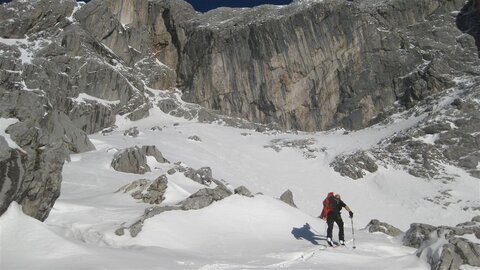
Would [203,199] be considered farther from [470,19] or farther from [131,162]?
[470,19]

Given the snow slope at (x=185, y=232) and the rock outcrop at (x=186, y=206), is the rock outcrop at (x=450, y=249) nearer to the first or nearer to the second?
the snow slope at (x=185, y=232)

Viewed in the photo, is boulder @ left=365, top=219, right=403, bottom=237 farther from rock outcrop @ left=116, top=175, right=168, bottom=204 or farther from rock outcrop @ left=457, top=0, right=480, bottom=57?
rock outcrop @ left=457, top=0, right=480, bottom=57

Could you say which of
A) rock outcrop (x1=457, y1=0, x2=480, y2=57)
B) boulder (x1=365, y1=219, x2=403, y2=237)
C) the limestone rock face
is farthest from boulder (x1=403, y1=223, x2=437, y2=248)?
rock outcrop (x1=457, y1=0, x2=480, y2=57)

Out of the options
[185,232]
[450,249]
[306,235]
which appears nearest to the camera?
[450,249]

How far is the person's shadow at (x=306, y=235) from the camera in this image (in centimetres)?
1511

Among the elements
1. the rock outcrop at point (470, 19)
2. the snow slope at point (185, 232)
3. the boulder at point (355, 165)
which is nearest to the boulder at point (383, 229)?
the snow slope at point (185, 232)

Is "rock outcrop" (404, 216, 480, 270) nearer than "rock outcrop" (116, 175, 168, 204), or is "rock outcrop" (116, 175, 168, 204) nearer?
"rock outcrop" (404, 216, 480, 270)

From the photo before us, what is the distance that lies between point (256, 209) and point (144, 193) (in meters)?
5.58

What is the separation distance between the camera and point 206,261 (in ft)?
35.4

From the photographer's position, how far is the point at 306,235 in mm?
15578

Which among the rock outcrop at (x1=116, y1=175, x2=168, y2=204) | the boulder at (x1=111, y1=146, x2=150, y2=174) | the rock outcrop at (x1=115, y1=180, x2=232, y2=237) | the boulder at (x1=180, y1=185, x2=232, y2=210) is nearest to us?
the rock outcrop at (x1=115, y1=180, x2=232, y2=237)

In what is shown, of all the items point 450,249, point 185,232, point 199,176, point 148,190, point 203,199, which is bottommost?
point 450,249

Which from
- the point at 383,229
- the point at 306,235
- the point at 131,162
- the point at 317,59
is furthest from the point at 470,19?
the point at 306,235

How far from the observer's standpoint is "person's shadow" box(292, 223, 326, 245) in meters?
15.1
